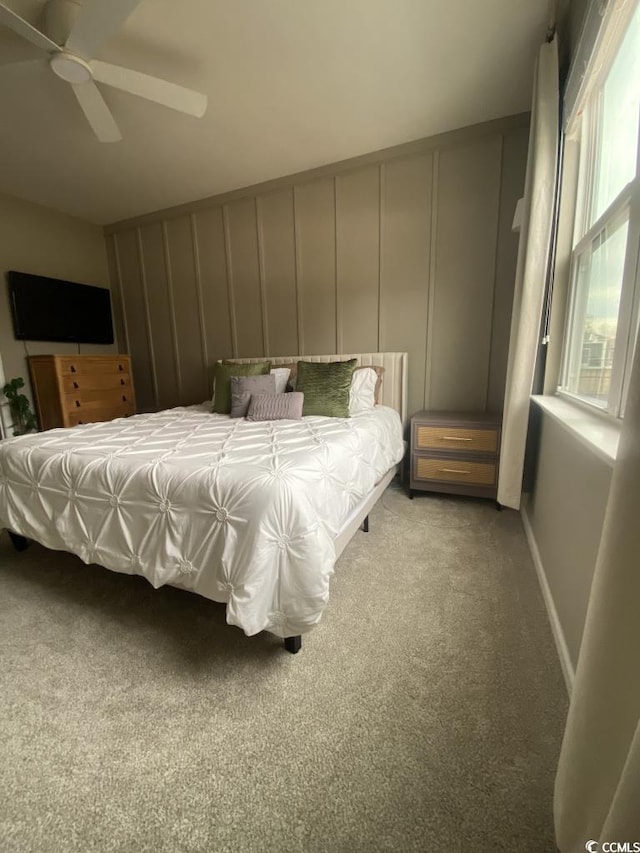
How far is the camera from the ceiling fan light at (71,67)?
5.14 feet

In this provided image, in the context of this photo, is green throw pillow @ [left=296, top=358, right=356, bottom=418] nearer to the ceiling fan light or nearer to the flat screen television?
the ceiling fan light

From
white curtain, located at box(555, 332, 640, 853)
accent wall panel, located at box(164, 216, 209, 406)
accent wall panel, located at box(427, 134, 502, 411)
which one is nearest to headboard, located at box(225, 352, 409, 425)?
accent wall panel, located at box(427, 134, 502, 411)

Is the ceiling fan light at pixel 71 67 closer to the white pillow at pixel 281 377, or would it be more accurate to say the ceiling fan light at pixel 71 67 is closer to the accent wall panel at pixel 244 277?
the accent wall panel at pixel 244 277

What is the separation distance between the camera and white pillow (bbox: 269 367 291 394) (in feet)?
9.29

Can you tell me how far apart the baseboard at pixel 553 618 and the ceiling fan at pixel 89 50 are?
9.41 ft

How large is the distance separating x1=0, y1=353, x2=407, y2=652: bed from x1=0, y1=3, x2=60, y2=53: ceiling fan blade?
5.59 ft

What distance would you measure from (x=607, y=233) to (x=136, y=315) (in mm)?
4291

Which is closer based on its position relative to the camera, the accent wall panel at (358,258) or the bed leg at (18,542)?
the bed leg at (18,542)

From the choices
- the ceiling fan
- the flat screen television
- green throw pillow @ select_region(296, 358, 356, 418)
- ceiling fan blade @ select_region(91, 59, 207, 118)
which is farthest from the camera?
the flat screen television

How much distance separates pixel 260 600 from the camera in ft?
3.51

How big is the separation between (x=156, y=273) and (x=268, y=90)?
234 cm

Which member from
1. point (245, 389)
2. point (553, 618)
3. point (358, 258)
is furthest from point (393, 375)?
point (553, 618)

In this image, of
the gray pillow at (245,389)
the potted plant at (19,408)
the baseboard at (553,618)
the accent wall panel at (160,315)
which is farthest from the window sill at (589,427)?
the potted plant at (19,408)

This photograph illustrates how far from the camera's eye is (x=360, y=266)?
2.93 meters
